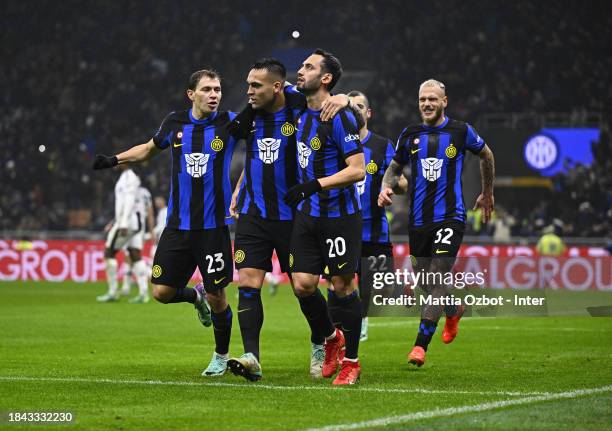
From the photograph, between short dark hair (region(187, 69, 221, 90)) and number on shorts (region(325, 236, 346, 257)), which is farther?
short dark hair (region(187, 69, 221, 90))

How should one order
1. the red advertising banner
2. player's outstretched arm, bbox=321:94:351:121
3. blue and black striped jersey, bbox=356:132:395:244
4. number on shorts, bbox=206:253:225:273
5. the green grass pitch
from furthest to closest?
the red advertising banner
blue and black striped jersey, bbox=356:132:395:244
number on shorts, bbox=206:253:225:273
player's outstretched arm, bbox=321:94:351:121
the green grass pitch

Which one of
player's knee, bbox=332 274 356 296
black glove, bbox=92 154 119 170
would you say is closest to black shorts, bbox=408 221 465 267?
player's knee, bbox=332 274 356 296

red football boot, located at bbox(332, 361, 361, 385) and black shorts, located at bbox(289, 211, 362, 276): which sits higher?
black shorts, located at bbox(289, 211, 362, 276)

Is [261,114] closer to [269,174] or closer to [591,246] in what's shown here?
[269,174]

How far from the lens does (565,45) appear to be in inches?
1377

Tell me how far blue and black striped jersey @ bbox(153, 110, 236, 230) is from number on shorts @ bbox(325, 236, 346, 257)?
101 cm

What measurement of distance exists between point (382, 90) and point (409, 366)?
88.2ft

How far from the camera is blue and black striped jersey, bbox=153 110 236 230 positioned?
878 cm

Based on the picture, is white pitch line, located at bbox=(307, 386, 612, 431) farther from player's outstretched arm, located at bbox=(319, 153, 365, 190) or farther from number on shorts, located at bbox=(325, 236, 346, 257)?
player's outstretched arm, located at bbox=(319, 153, 365, 190)

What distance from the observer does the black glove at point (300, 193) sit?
7742 mm

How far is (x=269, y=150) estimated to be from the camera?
8.54 metres

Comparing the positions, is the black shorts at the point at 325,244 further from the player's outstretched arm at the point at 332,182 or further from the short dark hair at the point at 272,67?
the short dark hair at the point at 272,67

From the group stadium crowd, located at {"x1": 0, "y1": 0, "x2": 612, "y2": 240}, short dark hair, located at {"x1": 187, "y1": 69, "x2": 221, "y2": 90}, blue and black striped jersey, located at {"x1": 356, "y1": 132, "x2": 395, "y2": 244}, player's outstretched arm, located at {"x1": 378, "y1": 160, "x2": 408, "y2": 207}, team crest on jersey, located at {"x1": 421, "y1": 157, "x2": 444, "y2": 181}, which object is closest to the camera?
short dark hair, located at {"x1": 187, "y1": 69, "x2": 221, "y2": 90}

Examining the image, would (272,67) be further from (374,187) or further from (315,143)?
(374,187)
